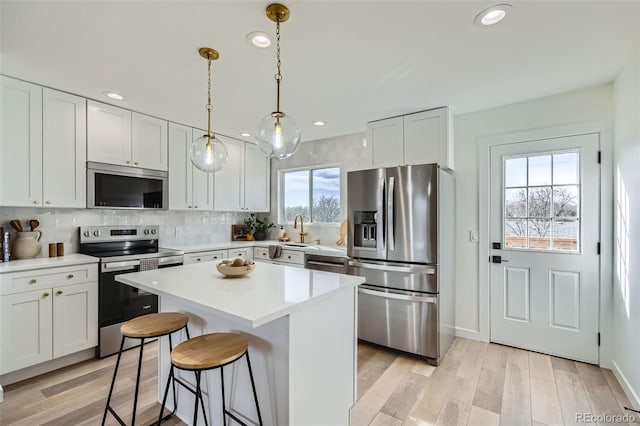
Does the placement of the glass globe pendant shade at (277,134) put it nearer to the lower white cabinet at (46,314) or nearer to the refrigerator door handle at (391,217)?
the refrigerator door handle at (391,217)

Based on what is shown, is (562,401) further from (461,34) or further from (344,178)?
(344,178)

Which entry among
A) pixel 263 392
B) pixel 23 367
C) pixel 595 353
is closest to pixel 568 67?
pixel 595 353

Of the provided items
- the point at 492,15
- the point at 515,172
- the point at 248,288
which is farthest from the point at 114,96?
the point at 515,172

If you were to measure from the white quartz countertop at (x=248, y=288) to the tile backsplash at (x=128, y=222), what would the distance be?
1.70 metres

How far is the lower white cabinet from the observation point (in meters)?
2.30

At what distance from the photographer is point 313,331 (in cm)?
161

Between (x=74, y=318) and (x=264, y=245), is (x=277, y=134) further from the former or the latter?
(x=264, y=245)

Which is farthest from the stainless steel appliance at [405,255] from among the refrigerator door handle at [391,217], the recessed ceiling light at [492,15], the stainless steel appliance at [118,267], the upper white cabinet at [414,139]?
the stainless steel appliance at [118,267]

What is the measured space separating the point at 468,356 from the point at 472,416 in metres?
0.95

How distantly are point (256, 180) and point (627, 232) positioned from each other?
4134mm

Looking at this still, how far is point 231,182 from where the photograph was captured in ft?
14.1

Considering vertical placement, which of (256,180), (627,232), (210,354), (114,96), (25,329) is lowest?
(25,329)

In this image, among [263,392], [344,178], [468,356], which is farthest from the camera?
[344,178]

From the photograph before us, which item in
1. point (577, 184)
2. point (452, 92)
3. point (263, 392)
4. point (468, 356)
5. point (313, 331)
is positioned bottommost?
point (468, 356)
